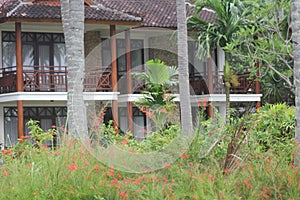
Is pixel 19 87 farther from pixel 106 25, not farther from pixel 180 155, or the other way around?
pixel 180 155

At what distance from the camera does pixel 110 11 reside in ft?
65.6

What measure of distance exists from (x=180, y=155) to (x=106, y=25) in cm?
1337

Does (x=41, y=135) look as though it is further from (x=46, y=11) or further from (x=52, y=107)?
(x=52, y=107)

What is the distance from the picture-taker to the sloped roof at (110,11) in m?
18.5

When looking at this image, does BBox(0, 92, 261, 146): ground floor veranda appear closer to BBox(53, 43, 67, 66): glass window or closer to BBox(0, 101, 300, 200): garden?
BBox(53, 43, 67, 66): glass window

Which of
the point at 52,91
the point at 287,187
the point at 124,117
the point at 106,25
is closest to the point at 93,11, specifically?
the point at 106,25

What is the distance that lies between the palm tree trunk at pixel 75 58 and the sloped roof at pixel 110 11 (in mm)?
6373

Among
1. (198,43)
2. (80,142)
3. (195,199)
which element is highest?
(198,43)

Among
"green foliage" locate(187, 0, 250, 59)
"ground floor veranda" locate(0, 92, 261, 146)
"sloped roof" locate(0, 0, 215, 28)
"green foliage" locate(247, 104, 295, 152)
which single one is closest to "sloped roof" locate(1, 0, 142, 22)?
"sloped roof" locate(0, 0, 215, 28)

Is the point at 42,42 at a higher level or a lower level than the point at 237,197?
higher

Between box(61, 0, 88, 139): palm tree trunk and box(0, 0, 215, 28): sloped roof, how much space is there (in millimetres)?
6373

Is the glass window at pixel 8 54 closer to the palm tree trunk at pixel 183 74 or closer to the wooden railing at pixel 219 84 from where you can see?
the wooden railing at pixel 219 84

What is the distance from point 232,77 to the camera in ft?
69.5

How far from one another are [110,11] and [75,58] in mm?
8318
